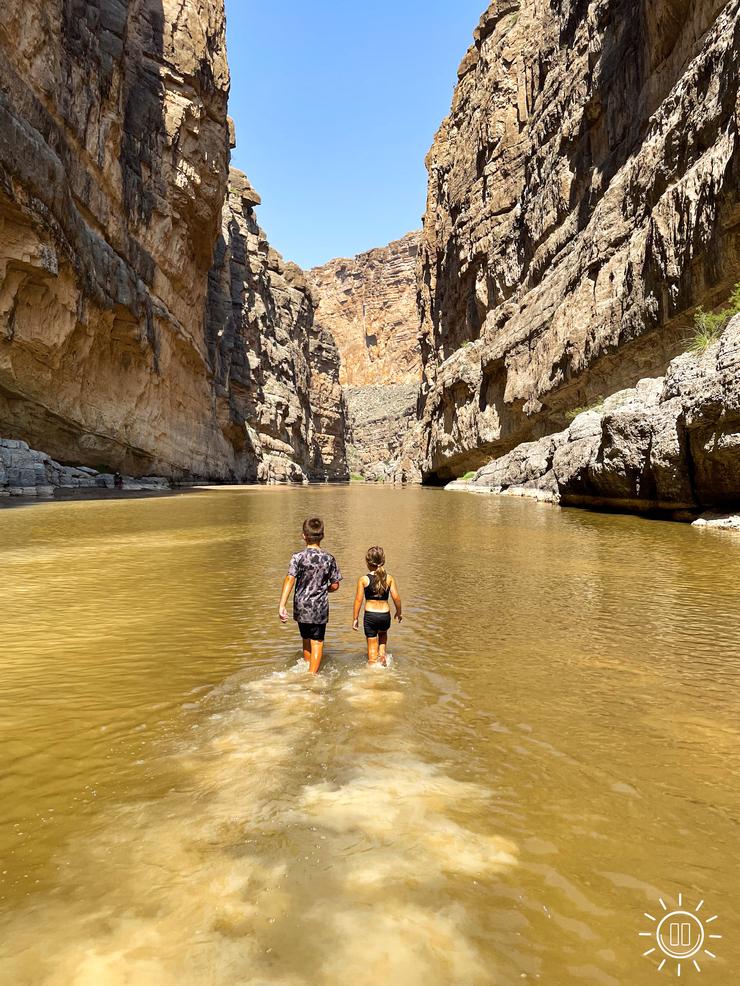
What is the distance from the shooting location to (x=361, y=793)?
265 cm

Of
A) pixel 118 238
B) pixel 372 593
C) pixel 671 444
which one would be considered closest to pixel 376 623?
pixel 372 593

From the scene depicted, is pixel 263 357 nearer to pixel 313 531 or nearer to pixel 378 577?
pixel 313 531

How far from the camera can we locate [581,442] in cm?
1947

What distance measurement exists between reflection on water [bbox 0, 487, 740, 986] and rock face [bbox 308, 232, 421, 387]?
154 m

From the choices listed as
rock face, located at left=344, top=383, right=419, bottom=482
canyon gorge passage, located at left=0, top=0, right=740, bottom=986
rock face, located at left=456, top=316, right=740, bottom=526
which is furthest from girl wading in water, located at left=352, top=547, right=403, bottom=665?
rock face, located at left=344, top=383, right=419, bottom=482

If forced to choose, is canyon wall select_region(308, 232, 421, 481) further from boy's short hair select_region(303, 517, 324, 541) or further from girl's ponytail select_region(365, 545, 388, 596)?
girl's ponytail select_region(365, 545, 388, 596)

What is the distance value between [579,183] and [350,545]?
31.8 meters

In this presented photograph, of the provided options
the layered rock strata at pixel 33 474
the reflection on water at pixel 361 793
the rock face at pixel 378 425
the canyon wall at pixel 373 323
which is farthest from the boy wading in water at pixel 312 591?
the canyon wall at pixel 373 323

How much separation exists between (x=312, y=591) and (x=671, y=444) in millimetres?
11973

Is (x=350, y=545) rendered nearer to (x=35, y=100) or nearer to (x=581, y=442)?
(x=581, y=442)

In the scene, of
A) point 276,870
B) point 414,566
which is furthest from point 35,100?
point 276,870

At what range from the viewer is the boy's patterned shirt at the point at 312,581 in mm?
4605

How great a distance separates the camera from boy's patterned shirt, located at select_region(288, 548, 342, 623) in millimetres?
4605

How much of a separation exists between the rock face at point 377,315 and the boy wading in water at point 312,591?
505ft
